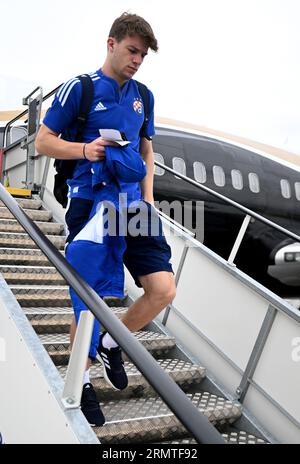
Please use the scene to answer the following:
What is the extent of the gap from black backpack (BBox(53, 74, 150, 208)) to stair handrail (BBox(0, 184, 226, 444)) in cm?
34

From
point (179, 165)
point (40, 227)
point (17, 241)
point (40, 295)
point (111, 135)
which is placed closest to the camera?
Result: point (111, 135)

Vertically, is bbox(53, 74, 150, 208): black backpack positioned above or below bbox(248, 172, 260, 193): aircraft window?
above

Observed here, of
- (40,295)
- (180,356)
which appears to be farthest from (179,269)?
(40,295)

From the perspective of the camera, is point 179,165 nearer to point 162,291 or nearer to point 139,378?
point 139,378

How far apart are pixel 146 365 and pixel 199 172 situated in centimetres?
694

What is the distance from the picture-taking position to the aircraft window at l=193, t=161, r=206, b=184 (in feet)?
26.4

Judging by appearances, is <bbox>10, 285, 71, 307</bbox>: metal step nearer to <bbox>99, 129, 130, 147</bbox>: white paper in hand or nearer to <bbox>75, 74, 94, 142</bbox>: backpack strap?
<bbox>75, 74, 94, 142</bbox>: backpack strap

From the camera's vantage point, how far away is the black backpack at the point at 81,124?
6.66ft

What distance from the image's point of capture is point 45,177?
18.1 feet

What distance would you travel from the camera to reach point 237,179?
8.56 metres

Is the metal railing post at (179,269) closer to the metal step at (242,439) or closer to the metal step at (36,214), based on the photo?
the metal step at (242,439)

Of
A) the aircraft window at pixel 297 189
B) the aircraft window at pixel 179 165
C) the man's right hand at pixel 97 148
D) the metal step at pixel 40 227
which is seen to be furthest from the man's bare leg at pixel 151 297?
the aircraft window at pixel 297 189

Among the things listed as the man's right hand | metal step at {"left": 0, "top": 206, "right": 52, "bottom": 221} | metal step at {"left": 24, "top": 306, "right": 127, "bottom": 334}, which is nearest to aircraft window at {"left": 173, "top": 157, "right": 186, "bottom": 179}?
metal step at {"left": 0, "top": 206, "right": 52, "bottom": 221}

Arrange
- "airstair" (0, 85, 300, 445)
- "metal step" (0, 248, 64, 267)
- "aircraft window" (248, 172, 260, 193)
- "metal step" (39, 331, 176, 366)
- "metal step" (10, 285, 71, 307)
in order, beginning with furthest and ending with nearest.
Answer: "aircraft window" (248, 172, 260, 193) < "metal step" (0, 248, 64, 267) < "metal step" (10, 285, 71, 307) < "metal step" (39, 331, 176, 366) < "airstair" (0, 85, 300, 445)
